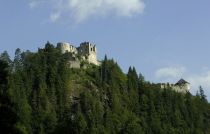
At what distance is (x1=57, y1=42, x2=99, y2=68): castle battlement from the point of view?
6594 inches

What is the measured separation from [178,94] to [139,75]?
502 inches

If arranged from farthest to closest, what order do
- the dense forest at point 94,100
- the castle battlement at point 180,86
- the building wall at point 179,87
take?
the castle battlement at point 180,86, the building wall at point 179,87, the dense forest at point 94,100

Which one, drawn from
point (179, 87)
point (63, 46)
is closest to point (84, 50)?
point (63, 46)

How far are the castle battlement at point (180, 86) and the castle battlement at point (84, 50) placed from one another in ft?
75.7

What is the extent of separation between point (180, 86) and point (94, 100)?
5565 cm

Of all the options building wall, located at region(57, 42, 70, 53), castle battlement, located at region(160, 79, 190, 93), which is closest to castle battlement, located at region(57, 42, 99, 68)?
building wall, located at region(57, 42, 70, 53)

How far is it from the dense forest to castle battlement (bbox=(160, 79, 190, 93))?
8.51 metres

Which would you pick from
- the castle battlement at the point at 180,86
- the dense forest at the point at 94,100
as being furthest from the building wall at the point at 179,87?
the dense forest at the point at 94,100

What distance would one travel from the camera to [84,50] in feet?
573

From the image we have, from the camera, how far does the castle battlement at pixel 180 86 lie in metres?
182

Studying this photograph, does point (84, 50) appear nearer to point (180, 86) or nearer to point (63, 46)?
point (63, 46)

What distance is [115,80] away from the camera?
158 m

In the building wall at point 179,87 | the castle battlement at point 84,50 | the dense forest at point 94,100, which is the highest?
the castle battlement at point 84,50

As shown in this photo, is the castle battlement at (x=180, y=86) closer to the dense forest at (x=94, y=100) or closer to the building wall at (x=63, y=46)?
the dense forest at (x=94, y=100)
